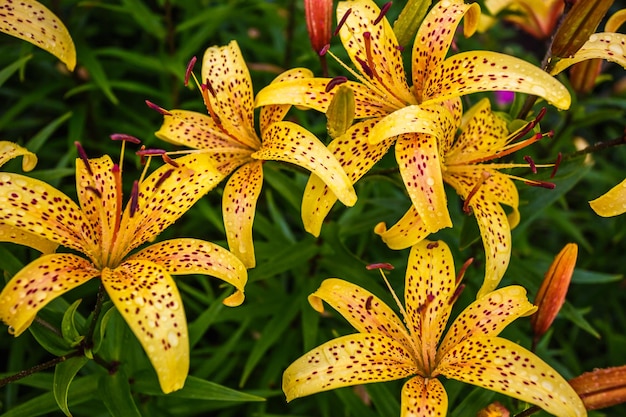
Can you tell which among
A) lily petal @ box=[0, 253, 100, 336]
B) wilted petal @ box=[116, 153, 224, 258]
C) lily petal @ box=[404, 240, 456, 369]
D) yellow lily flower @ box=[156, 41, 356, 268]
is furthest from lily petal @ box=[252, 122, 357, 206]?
lily petal @ box=[0, 253, 100, 336]

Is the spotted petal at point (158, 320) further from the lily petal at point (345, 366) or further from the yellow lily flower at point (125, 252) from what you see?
the lily petal at point (345, 366)

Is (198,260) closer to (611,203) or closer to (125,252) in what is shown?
(125,252)

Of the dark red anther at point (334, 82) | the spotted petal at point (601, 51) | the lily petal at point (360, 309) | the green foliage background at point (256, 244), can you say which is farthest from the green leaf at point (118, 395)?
the spotted petal at point (601, 51)

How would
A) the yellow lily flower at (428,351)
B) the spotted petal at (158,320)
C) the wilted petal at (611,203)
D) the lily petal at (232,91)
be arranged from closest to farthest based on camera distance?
the spotted petal at (158,320), the yellow lily flower at (428,351), the wilted petal at (611,203), the lily petal at (232,91)

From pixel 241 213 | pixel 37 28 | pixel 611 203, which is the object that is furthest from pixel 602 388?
A: pixel 37 28

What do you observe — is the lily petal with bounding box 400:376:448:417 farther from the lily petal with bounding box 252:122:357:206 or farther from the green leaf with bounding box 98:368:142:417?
the green leaf with bounding box 98:368:142:417

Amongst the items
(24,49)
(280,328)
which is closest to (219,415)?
(280,328)
